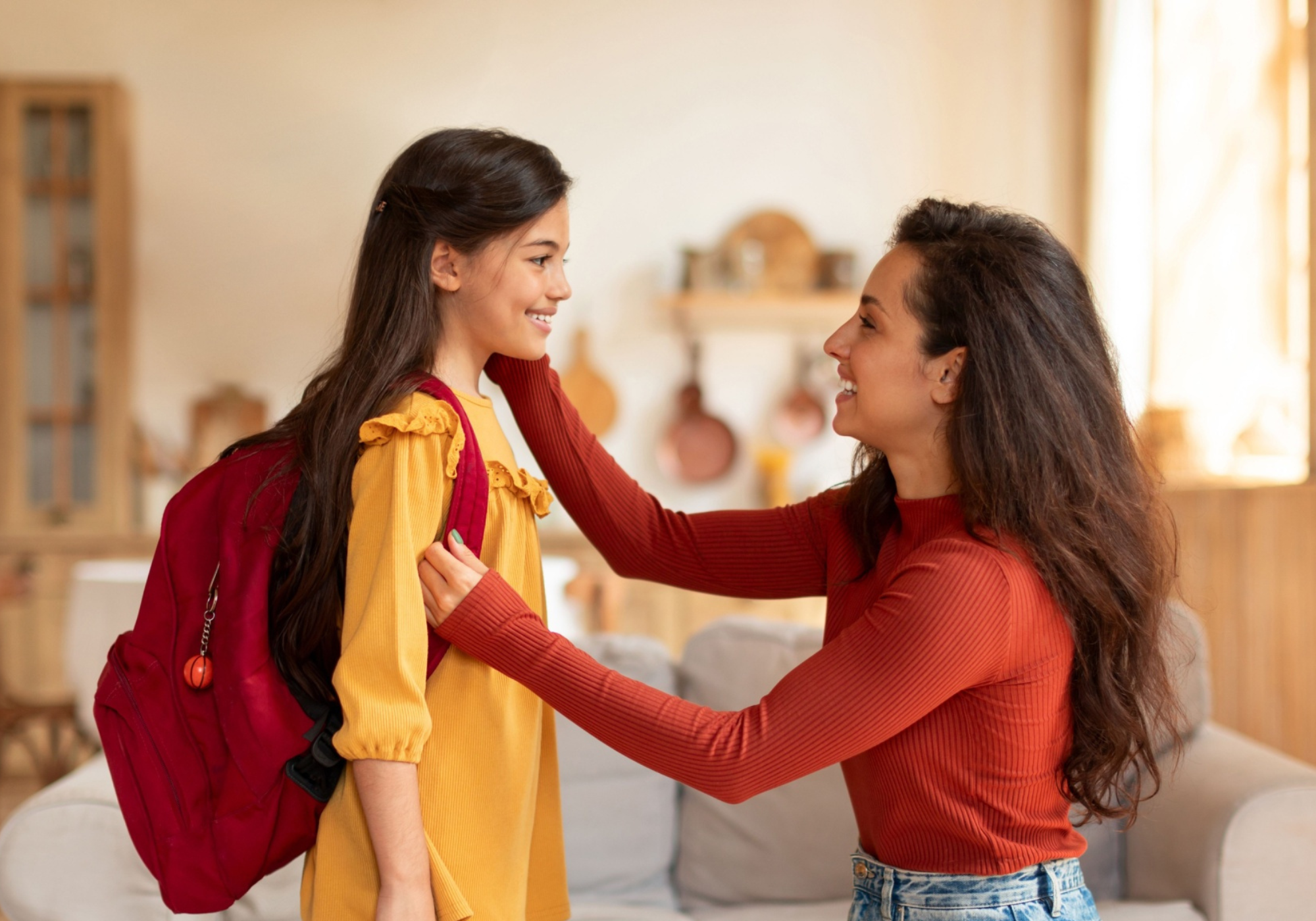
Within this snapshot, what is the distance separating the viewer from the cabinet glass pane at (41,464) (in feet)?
14.5

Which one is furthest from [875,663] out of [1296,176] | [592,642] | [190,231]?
[190,231]

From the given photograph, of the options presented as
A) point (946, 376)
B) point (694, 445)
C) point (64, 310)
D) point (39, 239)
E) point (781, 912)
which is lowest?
point (781, 912)

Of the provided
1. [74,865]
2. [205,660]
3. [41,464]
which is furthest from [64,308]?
[205,660]

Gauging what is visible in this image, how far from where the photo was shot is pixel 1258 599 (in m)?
2.96

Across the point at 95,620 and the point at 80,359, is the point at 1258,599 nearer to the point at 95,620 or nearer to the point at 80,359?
the point at 95,620

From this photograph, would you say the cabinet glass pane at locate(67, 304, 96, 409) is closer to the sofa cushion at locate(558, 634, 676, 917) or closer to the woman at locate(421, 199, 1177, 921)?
the sofa cushion at locate(558, 634, 676, 917)

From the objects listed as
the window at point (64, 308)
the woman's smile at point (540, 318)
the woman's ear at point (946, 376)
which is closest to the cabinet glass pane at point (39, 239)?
the window at point (64, 308)

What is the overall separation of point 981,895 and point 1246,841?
878 millimetres

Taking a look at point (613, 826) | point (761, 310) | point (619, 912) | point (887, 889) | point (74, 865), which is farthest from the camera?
point (761, 310)

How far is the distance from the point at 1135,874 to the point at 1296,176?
215 cm

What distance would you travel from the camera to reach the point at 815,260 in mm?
Result: 4633

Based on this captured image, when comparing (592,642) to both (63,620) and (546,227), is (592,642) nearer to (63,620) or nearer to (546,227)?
(546,227)

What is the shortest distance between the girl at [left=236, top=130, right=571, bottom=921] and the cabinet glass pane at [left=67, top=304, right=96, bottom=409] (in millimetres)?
3675

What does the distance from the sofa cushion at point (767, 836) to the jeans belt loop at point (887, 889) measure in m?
0.78
